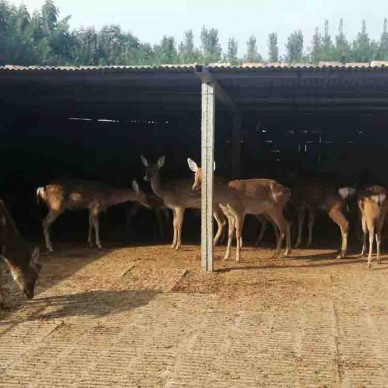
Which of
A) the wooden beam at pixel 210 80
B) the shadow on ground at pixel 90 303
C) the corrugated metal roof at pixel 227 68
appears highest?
the corrugated metal roof at pixel 227 68

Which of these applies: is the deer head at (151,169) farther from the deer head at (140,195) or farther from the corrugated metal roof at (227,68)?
the corrugated metal roof at (227,68)

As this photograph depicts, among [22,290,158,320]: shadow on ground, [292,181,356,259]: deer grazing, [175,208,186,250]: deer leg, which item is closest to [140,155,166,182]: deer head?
Result: [175,208,186,250]: deer leg

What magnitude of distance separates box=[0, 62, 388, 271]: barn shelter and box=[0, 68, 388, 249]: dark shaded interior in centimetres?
3

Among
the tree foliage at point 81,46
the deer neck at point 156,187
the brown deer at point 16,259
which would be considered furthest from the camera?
the tree foliage at point 81,46

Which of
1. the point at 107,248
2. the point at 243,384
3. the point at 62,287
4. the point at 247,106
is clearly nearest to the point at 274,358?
the point at 243,384

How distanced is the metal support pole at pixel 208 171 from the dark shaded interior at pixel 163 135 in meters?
1.13

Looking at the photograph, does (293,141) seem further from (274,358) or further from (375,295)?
(274,358)

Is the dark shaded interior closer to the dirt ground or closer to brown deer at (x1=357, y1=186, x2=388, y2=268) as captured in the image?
brown deer at (x1=357, y1=186, x2=388, y2=268)

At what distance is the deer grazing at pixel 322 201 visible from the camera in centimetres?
1311

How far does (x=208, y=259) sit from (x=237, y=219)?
160cm

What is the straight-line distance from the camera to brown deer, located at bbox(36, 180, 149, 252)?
46.4 feet

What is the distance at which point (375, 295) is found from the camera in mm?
9727

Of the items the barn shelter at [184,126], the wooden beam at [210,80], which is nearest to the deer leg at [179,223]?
the barn shelter at [184,126]

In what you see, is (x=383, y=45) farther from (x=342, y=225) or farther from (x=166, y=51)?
(x=342, y=225)
